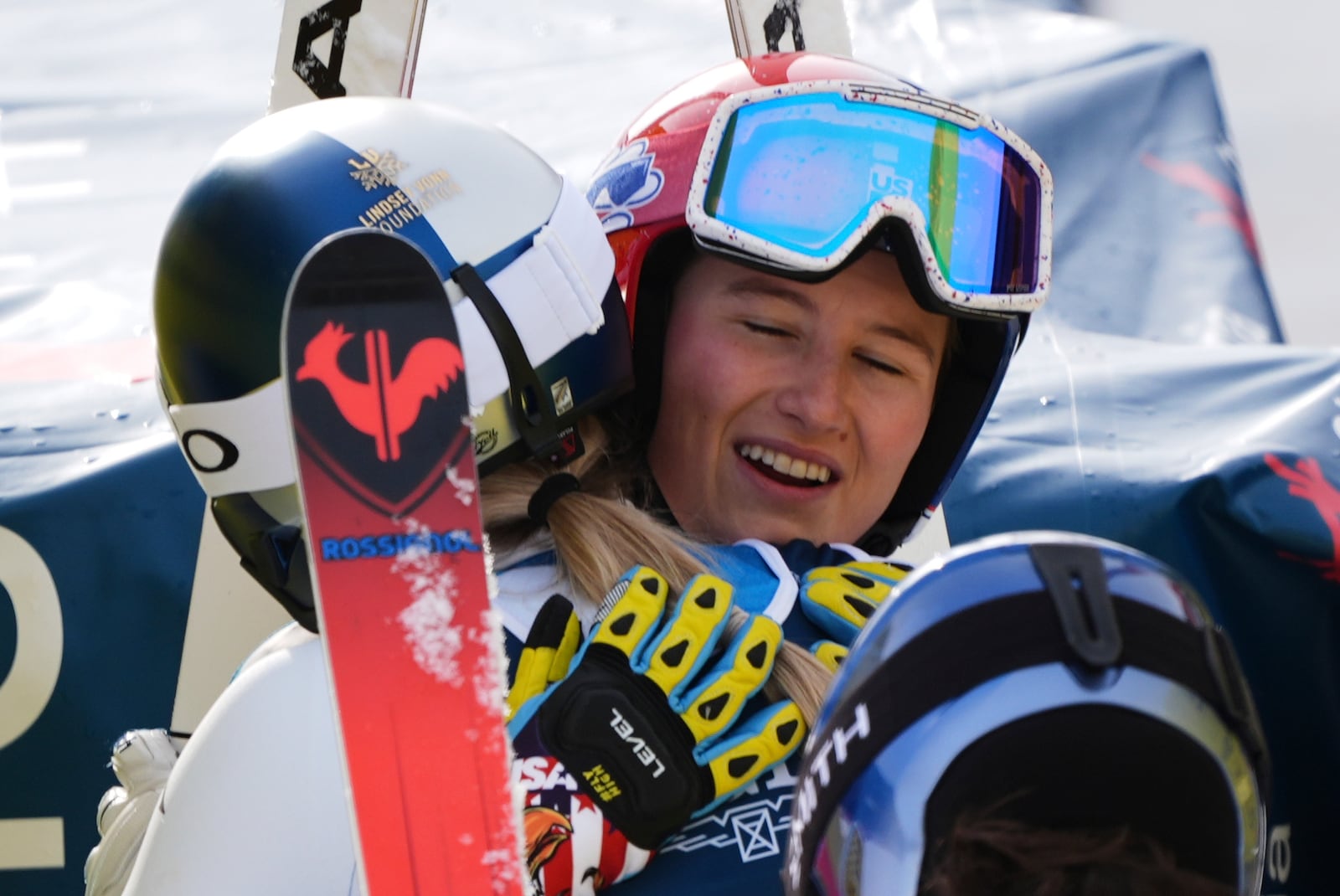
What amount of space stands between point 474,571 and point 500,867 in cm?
19

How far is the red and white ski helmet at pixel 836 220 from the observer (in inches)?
66.0

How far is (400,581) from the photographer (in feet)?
3.26

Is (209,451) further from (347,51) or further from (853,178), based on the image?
(347,51)

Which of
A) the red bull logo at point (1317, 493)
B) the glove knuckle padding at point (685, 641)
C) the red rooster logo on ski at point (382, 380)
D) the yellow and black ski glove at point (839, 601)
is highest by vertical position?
the red rooster logo on ski at point (382, 380)

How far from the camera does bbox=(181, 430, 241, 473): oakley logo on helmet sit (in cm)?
144

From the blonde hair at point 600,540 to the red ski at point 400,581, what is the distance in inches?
18.3

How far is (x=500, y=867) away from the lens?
0.99 m

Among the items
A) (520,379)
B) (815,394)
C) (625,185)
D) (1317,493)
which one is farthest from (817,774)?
(1317,493)

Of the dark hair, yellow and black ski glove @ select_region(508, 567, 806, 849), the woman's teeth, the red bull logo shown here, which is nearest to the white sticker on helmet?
yellow and black ski glove @ select_region(508, 567, 806, 849)

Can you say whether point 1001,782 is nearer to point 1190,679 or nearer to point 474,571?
point 1190,679

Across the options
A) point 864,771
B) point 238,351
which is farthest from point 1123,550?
point 238,351

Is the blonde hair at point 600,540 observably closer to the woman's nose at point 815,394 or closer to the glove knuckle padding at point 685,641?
the glove knuckle padding at point 685,641

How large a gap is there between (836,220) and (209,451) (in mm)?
705

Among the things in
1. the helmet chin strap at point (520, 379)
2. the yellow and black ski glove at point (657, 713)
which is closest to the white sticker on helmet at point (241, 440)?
the helmet chin strap at point (520, 379)
